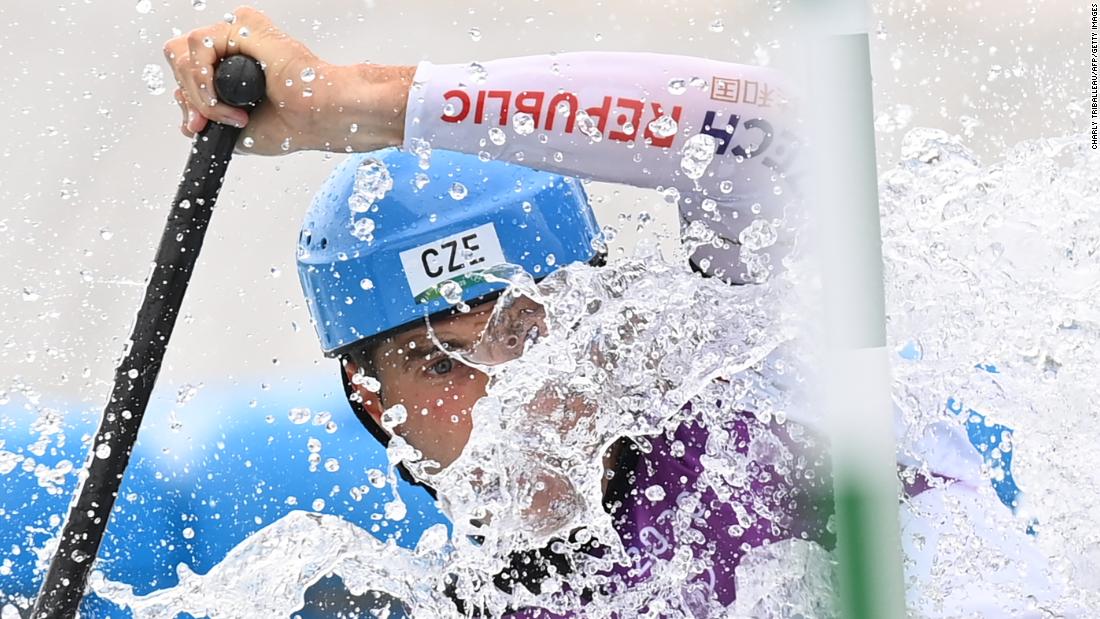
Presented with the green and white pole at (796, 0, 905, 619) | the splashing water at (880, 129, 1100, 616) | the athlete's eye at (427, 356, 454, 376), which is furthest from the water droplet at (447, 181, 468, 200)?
the green and white pole at (796, 0, 905, 619)

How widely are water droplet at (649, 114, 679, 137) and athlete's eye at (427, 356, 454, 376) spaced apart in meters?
0.33

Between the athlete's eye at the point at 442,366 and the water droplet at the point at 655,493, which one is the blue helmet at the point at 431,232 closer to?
the athlete's eye at the point at 442,366

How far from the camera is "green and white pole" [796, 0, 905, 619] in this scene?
39 cm

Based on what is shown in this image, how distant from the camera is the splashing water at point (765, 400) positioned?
2.96 feet

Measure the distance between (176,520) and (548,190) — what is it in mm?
673

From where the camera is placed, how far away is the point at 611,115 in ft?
2.93

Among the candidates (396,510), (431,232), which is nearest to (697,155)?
(431,232)

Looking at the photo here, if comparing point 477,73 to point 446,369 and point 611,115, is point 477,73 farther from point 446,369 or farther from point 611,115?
point 446,369

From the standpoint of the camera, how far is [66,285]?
1.42 metres

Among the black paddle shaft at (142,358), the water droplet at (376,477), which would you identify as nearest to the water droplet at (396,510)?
the water droplet at (376,477)

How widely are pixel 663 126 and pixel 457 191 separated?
0.26 m

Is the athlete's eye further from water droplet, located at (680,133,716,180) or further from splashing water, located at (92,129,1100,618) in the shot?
water droplet, located at (680,133,716,180)

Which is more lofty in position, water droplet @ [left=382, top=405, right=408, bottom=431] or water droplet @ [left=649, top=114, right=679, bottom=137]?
water droplet @ [left=649, top=114, right=679, bottom=137]

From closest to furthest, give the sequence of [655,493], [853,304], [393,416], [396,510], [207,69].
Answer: [853,304], [207,69], [655,493], [393,416], [396,510]
